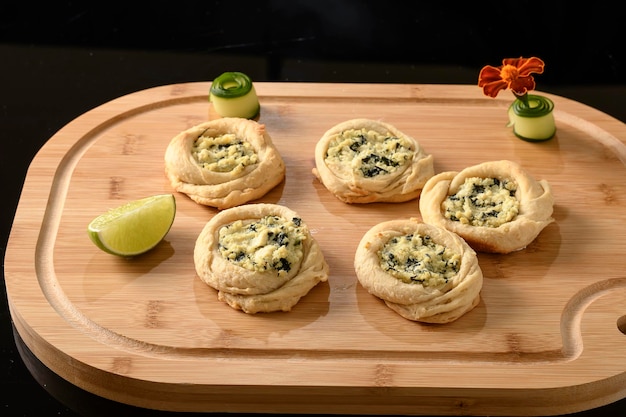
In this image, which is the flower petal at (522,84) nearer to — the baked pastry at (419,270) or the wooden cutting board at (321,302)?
the wooden cutting board at (321,302)

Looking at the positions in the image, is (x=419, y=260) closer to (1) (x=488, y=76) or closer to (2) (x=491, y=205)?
(2) (x=491, y=205)

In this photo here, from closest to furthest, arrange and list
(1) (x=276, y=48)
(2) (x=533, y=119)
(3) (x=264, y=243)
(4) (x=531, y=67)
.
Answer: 1. (3) (x=264, y=243)
2. (4) (x=531, y=67)
3. (2) (x=533, y=119)
4. (1) (x=276, y=48)

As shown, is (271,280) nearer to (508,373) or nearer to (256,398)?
(256,398)

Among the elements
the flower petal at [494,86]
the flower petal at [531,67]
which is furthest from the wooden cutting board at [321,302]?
the flower petal at [531,67]

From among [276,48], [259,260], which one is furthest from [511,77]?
[276,48]

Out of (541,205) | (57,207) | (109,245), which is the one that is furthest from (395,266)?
(57,207)

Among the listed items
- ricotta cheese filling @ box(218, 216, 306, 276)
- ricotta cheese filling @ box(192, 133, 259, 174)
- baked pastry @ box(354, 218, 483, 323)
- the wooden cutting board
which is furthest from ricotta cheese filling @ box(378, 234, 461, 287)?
ricotta cheese filling @ box(192, 133, 259, 174)

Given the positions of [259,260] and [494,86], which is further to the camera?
[494,86]
